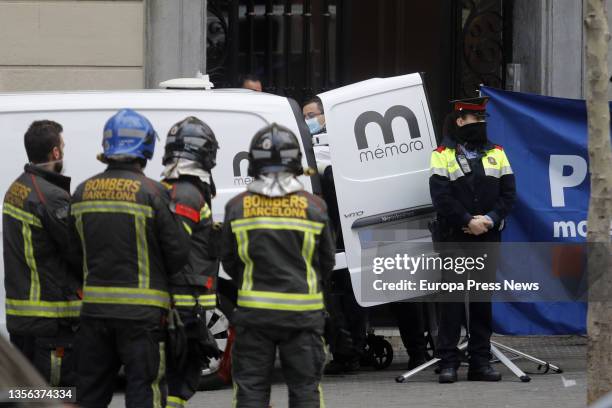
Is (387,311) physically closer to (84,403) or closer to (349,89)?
(349,89)

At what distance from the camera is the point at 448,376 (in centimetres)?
968

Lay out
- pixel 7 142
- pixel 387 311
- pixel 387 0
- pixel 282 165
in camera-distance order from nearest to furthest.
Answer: pixel 282 165, pixel 7 142, pixel 387 311, pixel 387 0

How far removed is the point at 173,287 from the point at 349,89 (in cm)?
307

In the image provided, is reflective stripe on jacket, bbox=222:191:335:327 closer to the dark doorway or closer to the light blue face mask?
the light blue face mask

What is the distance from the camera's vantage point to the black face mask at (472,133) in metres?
9.62

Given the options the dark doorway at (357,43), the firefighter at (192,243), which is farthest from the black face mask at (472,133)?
the dark doorway at (357,43)

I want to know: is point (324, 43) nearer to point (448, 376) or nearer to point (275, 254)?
point (448, 376)

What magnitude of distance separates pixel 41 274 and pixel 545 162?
175 inches

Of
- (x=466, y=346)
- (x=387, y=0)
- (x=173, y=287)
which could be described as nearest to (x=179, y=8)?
(x=387, y=0)

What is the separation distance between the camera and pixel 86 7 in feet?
40.8

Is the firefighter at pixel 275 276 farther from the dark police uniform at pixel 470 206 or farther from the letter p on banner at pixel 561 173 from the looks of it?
the letter p on banner at pixel 561 173

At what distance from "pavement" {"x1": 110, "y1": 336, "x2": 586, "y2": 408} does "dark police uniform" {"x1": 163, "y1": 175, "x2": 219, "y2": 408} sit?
1.93 meters

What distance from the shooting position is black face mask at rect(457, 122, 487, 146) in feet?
31.6
